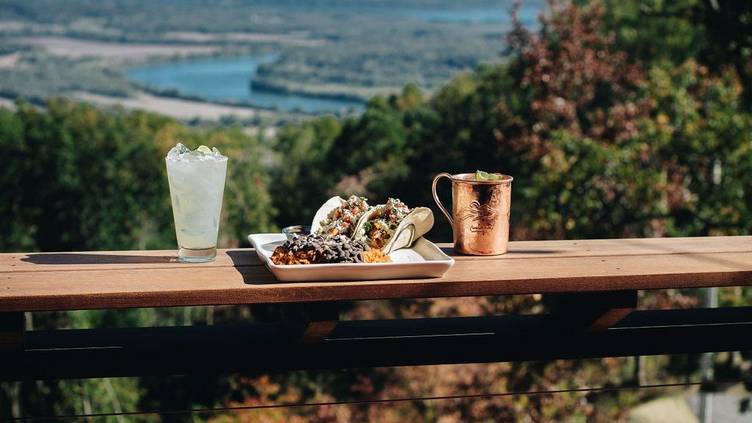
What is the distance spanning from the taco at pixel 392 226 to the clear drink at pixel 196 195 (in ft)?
1.00

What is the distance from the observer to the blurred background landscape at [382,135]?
29.5 ft

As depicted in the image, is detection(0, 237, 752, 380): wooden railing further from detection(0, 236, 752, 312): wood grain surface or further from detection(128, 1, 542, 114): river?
detection(128, 1, 542, 114): river

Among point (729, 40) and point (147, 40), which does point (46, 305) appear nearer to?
point (729, 40)

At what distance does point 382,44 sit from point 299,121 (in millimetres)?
7099

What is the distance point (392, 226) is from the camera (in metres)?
2.03

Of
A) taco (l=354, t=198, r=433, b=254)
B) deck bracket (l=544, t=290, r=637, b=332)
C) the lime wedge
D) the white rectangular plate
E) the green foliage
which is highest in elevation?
the lime wedge

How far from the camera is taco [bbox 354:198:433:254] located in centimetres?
200

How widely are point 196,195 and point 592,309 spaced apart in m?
0.90

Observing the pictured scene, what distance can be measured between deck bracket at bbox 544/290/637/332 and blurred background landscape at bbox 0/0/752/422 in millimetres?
179

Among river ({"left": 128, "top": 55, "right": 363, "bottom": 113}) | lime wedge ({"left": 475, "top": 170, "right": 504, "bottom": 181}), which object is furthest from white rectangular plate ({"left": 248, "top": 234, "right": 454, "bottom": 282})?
river ({"left": 128, "top": 55, "right": 363, "bottom": 113})

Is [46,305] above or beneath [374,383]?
above

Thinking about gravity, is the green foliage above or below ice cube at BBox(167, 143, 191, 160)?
below

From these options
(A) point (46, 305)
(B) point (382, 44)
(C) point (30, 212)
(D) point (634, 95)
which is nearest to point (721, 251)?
(A) point (46, 305)

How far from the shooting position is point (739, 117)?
9.20 m
